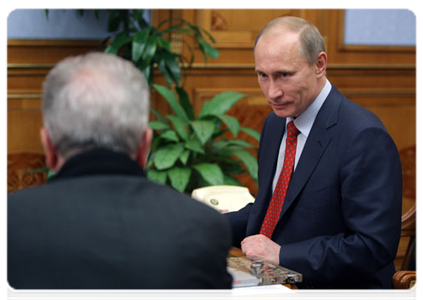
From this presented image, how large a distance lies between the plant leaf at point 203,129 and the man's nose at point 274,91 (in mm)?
1812

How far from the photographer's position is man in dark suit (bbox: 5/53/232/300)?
1064 millimetres

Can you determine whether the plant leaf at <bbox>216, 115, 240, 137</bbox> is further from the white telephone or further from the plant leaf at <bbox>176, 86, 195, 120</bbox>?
the white telephone

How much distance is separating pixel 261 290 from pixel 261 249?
0.98 feet

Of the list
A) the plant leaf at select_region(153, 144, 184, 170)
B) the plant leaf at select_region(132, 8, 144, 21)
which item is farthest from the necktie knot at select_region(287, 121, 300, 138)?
the plant leaf at select_region(132, 8, 144, 21)

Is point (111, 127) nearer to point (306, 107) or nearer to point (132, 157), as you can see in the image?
point (132, 157)

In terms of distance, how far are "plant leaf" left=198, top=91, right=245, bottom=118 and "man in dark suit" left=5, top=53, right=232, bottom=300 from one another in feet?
9.72

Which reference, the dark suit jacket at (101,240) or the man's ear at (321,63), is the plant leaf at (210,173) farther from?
the dark suit jacket at (101,240)

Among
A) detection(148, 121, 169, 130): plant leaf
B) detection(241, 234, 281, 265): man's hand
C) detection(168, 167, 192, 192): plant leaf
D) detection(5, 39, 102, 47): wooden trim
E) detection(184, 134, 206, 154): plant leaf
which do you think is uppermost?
detection(5, 39, 102, 47): wooden trim

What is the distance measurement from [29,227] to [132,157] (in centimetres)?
21

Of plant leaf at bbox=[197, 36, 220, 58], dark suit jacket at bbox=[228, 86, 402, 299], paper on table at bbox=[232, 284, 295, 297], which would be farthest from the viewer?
plant leaf at bbox=[197, 36, 220, 58]

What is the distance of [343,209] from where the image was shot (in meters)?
1.96

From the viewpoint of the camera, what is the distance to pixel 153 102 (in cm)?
462

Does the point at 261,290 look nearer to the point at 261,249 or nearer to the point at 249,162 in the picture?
the point at 261,249

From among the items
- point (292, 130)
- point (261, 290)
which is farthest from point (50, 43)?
point (261, 290)
